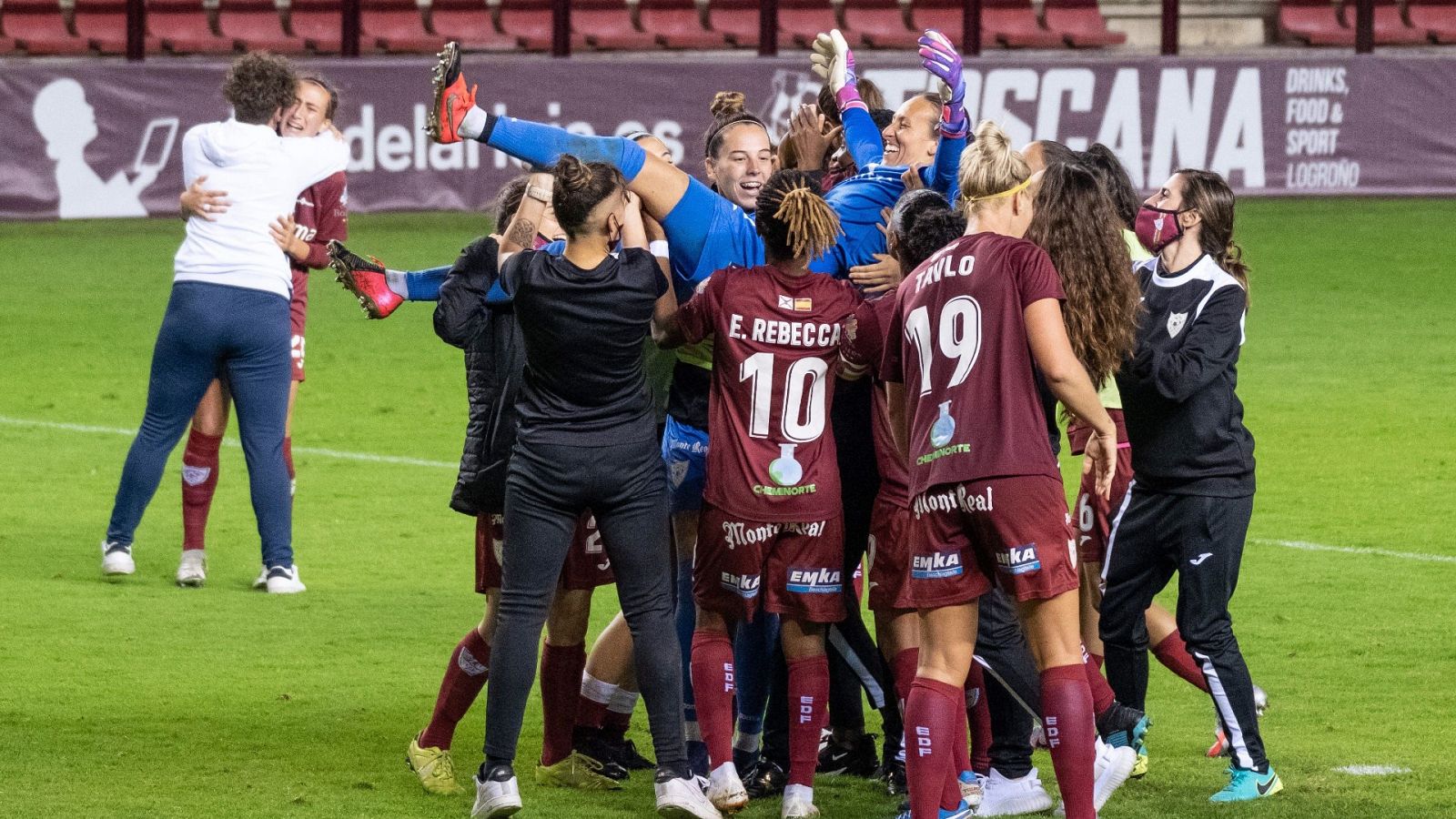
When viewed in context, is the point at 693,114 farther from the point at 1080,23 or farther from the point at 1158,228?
the point at 1158,228

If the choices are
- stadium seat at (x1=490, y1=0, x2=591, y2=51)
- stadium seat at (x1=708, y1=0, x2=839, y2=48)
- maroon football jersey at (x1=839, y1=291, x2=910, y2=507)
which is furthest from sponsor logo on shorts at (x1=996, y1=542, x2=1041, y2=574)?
stadium seat at (x1=490, y1=0, x2=591, y2=51)

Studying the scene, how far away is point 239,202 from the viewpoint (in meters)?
7.57

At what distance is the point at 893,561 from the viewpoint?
5164 mm

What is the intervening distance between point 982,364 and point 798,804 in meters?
1.27

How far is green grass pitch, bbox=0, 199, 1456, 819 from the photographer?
5391 mm

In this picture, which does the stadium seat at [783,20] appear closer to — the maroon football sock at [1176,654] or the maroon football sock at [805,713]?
the maroon football sock at [1176,654]

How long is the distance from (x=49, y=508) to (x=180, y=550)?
1077mm

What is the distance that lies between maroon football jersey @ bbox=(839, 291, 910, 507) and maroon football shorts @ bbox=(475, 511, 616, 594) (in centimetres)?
80

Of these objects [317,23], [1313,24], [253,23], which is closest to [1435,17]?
[1313,24]

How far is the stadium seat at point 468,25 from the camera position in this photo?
22.4 m

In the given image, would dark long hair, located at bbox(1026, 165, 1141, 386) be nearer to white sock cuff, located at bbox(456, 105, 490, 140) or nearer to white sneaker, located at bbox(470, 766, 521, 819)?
white sock cuff, located at bbox(456, 105, 490, 140)

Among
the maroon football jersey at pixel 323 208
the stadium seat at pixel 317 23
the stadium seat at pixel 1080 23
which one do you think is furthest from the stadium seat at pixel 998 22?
the maroon football jersey at pixel 323 208

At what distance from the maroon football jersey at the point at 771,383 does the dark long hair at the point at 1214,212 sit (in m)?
0.98

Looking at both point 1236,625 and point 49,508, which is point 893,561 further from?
point 49,508
